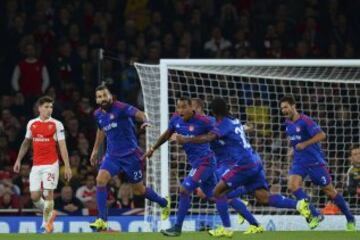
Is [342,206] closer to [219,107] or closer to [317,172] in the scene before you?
[317,172]

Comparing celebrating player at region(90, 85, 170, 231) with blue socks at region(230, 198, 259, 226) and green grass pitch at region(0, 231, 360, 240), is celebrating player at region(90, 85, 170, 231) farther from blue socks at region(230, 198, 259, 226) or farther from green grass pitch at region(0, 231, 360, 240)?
blue socks at region(230, 198, 259, 226)

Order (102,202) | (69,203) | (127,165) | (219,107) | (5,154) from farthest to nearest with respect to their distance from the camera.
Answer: (5,154)
(69,203)
(127,165)
(102,202)
(219,107)

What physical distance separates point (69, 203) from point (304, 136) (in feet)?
14.6

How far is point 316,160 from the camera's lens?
57.2 ft

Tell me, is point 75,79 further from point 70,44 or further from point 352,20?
point 352,20

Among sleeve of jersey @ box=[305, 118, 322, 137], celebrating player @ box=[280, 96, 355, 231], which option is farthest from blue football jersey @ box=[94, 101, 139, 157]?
sleeve of jersey @ box=[305, 118, 322, 137]

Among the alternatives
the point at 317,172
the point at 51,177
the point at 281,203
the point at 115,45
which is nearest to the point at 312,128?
the point at 317,172

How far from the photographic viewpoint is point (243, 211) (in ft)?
53.9

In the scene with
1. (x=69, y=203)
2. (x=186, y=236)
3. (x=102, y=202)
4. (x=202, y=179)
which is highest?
(x=202, y=179)

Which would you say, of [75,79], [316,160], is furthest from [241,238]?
[75,79]

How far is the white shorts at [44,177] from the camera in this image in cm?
1711

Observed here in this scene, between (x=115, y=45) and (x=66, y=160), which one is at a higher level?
(x=115, y=45)

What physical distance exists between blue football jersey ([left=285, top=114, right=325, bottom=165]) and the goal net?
2.31 meters

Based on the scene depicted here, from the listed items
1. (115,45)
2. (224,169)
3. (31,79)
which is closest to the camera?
(224,169)
